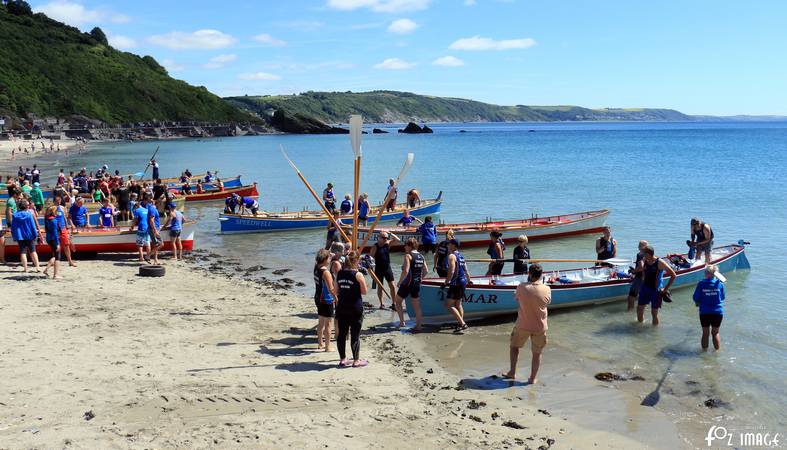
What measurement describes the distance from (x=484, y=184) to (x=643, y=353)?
3707cm

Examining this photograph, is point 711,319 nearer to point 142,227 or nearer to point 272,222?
point 142,227

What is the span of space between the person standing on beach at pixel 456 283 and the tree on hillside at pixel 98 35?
167 metres

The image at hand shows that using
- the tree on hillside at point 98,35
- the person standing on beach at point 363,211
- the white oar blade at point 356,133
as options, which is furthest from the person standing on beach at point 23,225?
the tree on hillside at point 98,35

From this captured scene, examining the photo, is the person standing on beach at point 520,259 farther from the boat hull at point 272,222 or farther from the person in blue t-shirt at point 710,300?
the boat hull at point 272,222

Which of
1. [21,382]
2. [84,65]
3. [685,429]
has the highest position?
[84,65]

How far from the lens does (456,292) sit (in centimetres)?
1139

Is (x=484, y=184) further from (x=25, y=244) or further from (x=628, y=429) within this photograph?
(x=628, y=429)

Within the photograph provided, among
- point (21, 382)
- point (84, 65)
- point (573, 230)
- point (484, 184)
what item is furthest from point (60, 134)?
point (21, 382)

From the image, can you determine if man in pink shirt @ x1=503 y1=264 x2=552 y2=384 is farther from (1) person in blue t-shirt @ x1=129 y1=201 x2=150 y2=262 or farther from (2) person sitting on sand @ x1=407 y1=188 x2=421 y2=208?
(2) person sitting on sand @ x1=407 y1=188 x2=421 y2=208

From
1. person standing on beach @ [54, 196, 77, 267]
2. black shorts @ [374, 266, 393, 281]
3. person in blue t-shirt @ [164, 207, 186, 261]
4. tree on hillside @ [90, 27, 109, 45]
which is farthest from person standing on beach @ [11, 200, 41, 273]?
tree on hillside @ [90, 27, 109, 45]

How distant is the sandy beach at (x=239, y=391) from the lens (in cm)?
697

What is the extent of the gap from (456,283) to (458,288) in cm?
12

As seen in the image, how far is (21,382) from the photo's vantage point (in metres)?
7.89

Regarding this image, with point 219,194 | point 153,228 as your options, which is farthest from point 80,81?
point 153,228
